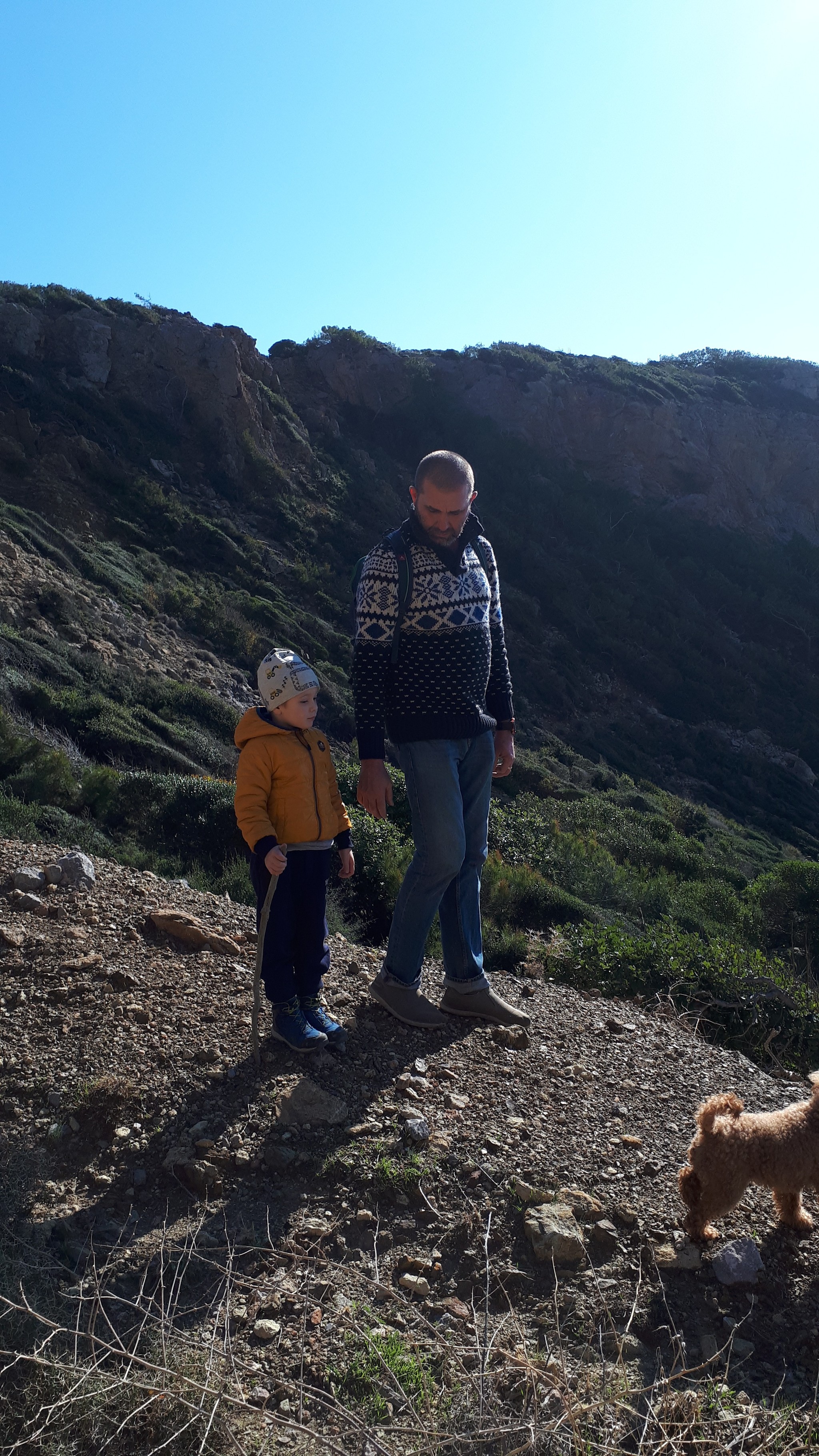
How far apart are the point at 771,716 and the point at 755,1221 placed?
1090 inches

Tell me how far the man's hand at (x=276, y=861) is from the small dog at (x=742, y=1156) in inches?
49.6

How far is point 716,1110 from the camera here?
2217 millimetres

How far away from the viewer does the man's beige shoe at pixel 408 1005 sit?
3.06 m

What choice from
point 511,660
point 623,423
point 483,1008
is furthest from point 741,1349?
point 623,423

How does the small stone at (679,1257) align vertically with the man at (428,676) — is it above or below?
below

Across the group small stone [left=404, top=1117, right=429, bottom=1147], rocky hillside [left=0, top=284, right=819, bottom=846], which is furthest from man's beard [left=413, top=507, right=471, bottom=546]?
rocky hillside [left=0, top=284, right=819, bottom=846]

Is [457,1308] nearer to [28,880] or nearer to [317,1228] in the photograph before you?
[317,1228]

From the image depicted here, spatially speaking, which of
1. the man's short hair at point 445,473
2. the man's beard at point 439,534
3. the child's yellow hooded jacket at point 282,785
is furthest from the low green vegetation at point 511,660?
the man's short hair at point 445,473

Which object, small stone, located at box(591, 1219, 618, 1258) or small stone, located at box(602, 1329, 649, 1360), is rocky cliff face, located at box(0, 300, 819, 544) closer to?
small stone, located at box(591, 1219, 618, 1258)

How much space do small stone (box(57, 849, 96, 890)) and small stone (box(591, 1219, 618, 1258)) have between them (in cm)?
240

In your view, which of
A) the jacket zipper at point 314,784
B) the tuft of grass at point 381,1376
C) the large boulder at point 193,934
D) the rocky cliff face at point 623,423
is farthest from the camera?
the rocky cliff face at point 623,423

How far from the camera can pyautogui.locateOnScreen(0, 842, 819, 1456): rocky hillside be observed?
1.72 m

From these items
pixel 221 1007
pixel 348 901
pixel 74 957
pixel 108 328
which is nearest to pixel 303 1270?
pixel 221 1007

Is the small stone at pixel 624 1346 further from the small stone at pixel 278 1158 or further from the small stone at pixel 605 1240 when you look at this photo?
the small stone at pixel 278 1158
